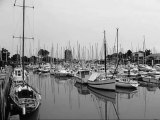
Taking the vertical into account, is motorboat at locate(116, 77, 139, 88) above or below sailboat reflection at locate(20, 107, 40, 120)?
above

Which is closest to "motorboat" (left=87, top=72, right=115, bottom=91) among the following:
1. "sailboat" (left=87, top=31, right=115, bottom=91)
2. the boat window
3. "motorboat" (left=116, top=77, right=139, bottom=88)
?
"sailboat" (left=87, top=31, right=115, bottom=91)

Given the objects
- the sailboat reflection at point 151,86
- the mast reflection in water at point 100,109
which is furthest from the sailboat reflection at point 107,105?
the sailboat reflection at point 151,86

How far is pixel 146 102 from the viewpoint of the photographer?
29.2 meters

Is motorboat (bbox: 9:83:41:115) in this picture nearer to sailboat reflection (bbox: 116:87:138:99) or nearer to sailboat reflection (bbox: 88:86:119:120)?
sailboat reflection (bbox: 88:86:119:120)

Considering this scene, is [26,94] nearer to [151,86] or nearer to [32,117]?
[32,117]

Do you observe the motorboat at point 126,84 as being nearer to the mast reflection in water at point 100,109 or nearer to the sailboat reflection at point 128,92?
the sailboat reflection at point 128,92

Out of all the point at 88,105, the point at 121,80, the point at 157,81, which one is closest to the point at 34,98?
the point at 88,105

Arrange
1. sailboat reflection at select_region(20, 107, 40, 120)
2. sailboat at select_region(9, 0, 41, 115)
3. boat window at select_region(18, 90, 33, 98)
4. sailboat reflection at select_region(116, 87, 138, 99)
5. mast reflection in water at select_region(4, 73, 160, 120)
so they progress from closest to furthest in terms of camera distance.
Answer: sailboat at select_region(9, 0, 41, 115)
sailboat reflection at select_region(20, 107, 40, 120)
mast reflection in water at select_region(4, 73, 160, 120)
boat window at select_region(18, 90, 33, 98)
sailboat reflection at select_region(116, 87, 138, 99)

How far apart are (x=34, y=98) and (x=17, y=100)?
74.2 inches

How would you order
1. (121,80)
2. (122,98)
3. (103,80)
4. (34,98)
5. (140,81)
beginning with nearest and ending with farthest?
1. (34,98)
2. (122,98)
3. (103,80)
4. (121,80)
5. (140,81)

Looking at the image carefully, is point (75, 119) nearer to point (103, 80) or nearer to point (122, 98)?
point (122, 98)

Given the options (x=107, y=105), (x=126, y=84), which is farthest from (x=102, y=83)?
(x=107, y=105)

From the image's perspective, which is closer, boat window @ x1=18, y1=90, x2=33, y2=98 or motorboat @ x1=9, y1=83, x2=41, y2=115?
motorboat @ x1=9, y1=83, x2=41, y2=115

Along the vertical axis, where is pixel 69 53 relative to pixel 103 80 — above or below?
above
